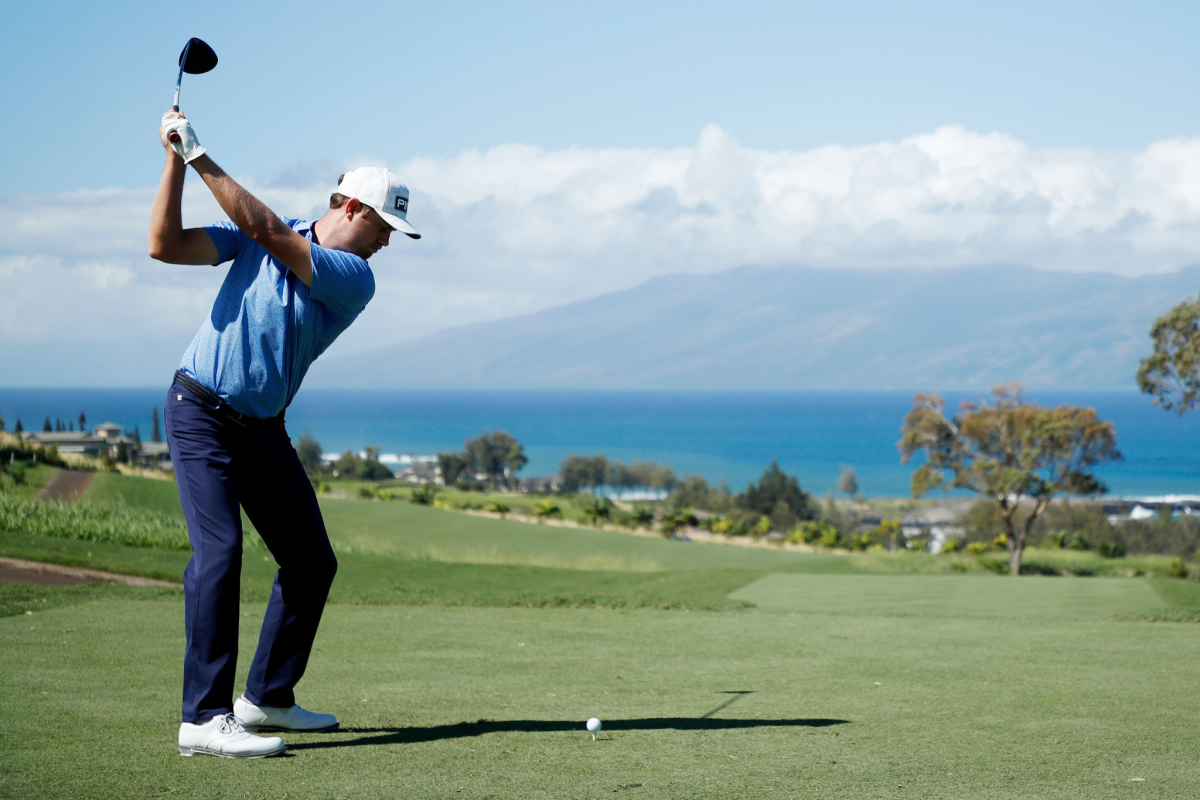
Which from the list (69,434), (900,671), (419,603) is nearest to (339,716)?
(900,671)

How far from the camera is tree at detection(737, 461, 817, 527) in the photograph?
65.7m

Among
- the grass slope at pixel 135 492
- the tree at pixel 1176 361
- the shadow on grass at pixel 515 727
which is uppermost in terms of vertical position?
the tree at pixel 1176 361

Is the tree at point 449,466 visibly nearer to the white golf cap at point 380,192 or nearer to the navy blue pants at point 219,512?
the navy blue pants at point 219,512

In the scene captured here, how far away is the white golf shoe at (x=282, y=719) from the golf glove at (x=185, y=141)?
215cm

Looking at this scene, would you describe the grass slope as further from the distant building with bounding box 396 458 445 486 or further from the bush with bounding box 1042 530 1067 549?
the distant building with bounding box 396 458 445 486

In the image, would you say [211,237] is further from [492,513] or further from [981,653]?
[492,513]

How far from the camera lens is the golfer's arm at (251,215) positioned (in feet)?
11.6

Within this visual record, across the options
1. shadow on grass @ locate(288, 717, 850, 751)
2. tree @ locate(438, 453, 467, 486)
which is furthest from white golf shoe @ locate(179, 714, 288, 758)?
tree @ locate(438, 453, 467, 486)

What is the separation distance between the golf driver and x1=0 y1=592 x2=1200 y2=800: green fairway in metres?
2.55

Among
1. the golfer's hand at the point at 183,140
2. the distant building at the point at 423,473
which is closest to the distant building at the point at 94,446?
the golfer's hand at the point at 183,140

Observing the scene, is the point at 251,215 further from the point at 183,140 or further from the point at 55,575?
the point at 55,575

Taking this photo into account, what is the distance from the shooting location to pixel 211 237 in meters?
3.73

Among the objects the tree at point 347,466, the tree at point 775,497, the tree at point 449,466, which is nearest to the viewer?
the tree at point 775,497

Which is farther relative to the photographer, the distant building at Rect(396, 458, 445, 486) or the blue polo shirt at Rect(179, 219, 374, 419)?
the distant building at Rect(396, 458, 445, 486)
